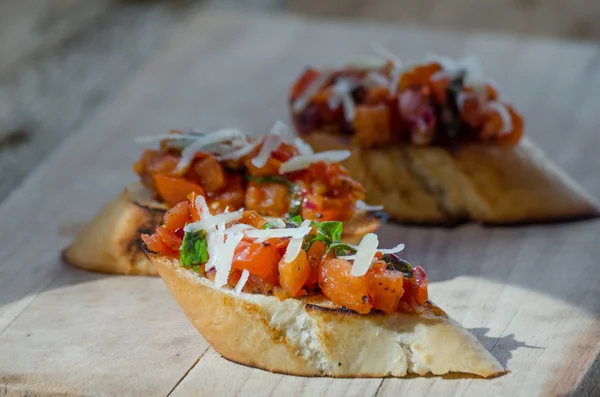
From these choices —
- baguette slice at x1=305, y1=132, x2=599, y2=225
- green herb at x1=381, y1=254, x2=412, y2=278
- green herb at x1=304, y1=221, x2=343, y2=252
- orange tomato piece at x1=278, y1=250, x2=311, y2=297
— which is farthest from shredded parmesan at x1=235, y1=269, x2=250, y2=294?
baguette slice at x1=305, y1=132, x2=599, y2=225

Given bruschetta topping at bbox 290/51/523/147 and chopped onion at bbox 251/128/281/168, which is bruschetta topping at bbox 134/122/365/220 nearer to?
chopped onion at bbox 251/128/281/168

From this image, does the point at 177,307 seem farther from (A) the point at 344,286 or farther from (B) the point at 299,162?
(A) the point at 344,286

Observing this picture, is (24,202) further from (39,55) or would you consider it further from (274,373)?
(39,55)

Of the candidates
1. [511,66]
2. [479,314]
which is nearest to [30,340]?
[479,314]

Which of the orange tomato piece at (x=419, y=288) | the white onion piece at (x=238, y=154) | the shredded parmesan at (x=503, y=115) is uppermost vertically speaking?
the shredded parmesan at (x=503, y=115)

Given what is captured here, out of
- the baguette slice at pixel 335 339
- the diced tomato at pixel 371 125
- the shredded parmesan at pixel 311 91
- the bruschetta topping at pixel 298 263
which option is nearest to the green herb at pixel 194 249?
the bruschetta topping at pixel 298 263

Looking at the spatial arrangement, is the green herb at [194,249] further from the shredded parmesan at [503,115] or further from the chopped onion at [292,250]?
the shredded parmesan at [503,115]
